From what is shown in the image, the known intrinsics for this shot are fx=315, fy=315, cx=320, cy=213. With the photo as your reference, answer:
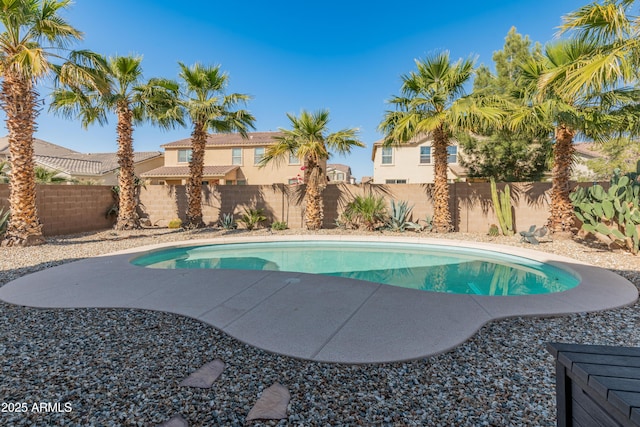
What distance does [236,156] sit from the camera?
25.6m

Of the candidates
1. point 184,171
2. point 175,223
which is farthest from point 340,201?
point 184,171

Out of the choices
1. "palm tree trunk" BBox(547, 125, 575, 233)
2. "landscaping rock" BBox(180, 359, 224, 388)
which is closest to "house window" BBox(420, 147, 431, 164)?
"palm tree trunk" BBox(547, 125, 575, 233)

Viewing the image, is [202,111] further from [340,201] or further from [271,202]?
[340,201]

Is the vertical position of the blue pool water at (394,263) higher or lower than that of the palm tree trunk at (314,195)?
lower

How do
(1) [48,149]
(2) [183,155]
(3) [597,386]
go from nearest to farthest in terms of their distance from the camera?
(3) [597,386], (2) [183,155], (1) [48,149]

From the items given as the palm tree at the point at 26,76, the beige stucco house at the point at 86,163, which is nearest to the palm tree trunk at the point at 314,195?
the palm tree at the point at 26,76

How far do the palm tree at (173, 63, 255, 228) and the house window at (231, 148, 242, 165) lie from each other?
12.1 metres

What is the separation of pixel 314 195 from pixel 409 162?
13.5m

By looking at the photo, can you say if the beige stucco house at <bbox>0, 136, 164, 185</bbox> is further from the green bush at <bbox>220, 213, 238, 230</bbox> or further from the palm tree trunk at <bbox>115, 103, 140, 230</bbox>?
the green bush at <bbox>220, 213, 238, 230</bbox>

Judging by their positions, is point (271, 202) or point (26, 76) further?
point (271, 202)

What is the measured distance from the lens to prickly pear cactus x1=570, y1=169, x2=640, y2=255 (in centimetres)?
766

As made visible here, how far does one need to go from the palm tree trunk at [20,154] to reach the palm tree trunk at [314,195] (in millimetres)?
8776

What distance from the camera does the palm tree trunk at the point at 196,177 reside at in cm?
1309

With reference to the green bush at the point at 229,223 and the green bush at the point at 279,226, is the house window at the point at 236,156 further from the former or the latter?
the green bush at the point at 279,226
